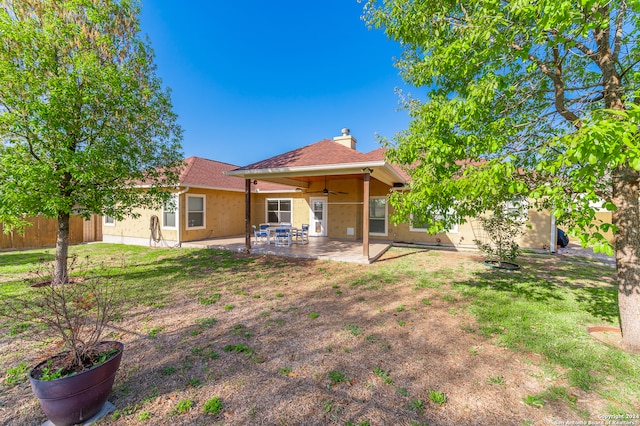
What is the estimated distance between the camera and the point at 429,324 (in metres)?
4.13

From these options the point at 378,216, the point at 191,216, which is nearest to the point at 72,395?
the point at 191,216

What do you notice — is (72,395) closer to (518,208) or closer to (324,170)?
(324,170)

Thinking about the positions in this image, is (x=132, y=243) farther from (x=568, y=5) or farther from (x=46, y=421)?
(x=568, y=5)

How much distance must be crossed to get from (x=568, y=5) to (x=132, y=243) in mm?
15979

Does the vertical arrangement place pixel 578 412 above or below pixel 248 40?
below

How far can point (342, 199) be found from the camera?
13891 millimetres

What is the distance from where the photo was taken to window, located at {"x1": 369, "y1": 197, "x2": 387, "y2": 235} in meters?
13.3

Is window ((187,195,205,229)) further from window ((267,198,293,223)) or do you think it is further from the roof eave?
window ((267,198,293,223))

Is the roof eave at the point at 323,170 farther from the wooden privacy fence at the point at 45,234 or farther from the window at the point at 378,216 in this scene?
the wooden privacy fence at the point at 45,234

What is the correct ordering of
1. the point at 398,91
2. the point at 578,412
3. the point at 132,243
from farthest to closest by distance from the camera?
the point at 132,243, the point at 398,91, the point at 578,412

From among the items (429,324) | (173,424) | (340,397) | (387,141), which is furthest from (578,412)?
(387,141)

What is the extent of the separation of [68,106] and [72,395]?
5.47m

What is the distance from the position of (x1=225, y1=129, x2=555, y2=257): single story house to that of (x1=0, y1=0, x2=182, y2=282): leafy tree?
3919 millimetres

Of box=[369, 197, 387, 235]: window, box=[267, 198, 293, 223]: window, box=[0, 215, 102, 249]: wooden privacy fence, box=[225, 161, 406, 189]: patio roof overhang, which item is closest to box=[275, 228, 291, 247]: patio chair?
box=[225, 161, 406, 189]: patio roof overhang
